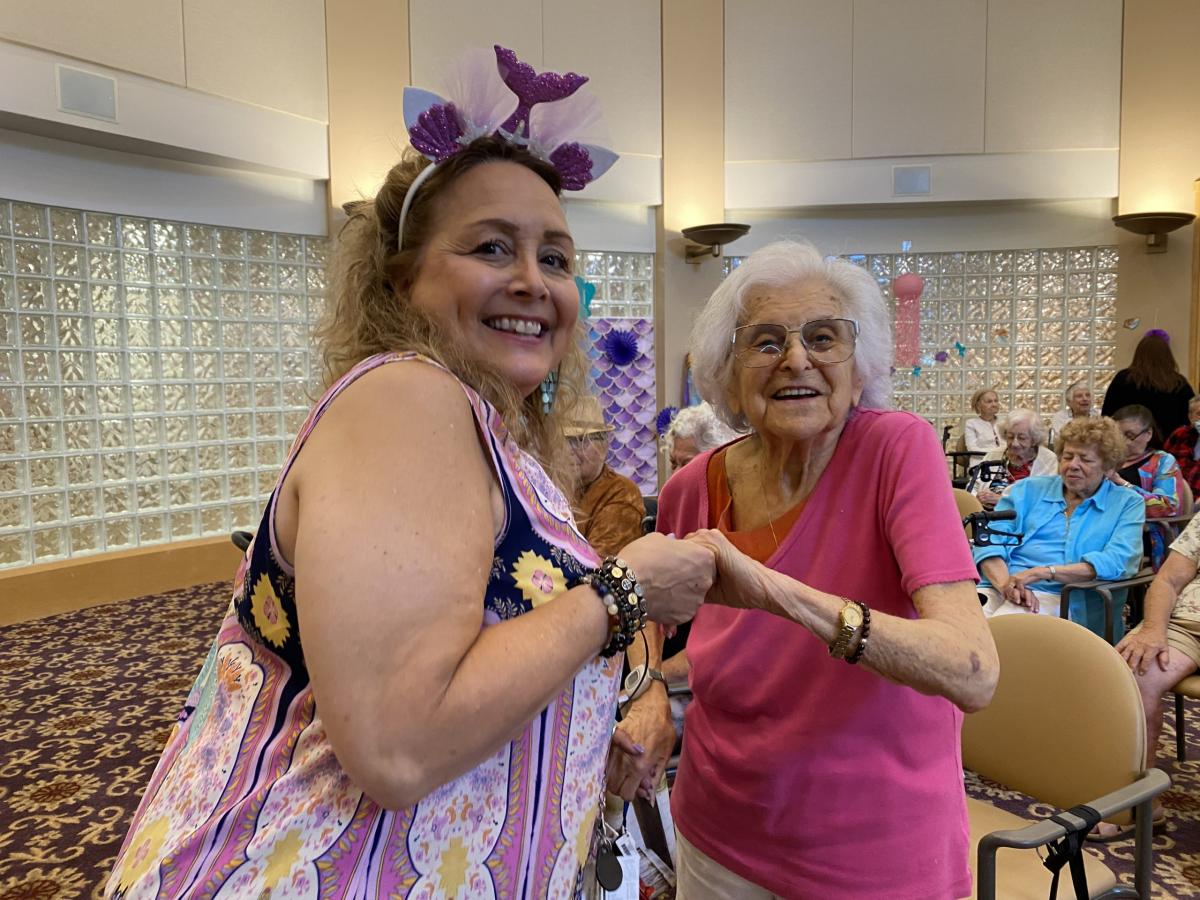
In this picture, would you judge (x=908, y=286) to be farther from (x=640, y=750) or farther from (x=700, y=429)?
(x=640, y=750)

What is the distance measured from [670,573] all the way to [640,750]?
1.41 ft

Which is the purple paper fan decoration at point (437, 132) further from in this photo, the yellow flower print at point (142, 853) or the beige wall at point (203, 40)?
the beige wall at point (203, 40)

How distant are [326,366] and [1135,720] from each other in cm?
160

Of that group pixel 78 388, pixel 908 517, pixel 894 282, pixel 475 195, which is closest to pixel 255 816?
pixel 475 195

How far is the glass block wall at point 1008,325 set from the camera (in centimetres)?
789

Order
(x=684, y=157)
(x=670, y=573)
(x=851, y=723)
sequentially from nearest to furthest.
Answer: (x=670, y=573) < (x=851, y=723) < (x=684, y=157)

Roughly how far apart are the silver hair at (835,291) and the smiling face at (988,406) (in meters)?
6.58

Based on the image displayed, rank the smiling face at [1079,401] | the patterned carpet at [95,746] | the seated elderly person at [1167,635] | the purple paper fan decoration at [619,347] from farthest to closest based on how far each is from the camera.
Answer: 1. the purple paper fan decoration at [619,347]
2. the smiling face at [1079,401]
3. the seated elderly person at [1167,635]
4. the patterned carpet at [95,746]

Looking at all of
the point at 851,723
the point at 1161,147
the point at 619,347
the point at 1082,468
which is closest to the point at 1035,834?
the point at 851,723

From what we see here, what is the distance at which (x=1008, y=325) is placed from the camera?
318 inches

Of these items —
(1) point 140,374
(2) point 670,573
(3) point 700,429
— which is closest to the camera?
(2) point 670,573

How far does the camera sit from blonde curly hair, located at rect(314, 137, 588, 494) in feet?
2.95

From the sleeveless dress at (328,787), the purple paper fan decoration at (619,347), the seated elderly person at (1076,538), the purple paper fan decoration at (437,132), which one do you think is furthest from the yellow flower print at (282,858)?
the purple paper fan decoration at (619,347)

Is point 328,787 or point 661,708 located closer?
point 328,787
